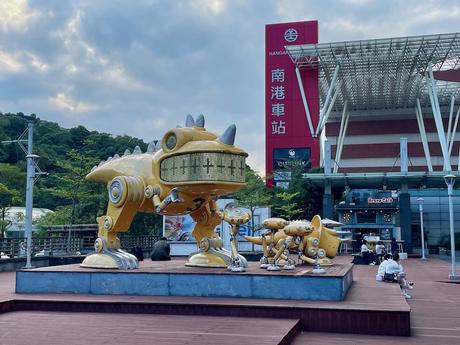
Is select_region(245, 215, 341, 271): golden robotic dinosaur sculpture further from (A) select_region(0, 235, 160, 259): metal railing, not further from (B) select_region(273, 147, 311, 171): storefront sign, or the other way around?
(B) select_region(273, 147, 311, 171): storefront sign

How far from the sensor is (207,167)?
9.95 metres

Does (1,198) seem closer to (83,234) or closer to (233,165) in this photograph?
(83,234)

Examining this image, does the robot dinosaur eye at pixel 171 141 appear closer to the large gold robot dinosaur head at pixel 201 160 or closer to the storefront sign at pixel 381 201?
the large gold robot dinosaur head at pixel 201 160

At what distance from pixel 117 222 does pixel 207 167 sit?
7.99 feet

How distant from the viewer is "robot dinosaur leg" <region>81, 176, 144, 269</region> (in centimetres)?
1065

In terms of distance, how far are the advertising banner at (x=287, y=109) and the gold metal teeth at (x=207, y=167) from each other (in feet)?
107

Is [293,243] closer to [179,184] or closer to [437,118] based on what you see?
[179,184]

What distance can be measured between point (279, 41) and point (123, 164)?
3494 centimetres

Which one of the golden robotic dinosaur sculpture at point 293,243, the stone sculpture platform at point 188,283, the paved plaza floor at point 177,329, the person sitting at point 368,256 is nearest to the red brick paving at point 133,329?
the paved plaza floor at point 177,329

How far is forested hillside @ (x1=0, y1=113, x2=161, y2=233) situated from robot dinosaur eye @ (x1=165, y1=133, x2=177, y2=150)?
50.0 ft

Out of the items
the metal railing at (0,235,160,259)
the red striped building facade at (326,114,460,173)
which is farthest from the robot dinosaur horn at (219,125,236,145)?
the red striped building facade at (326,114,460,173)

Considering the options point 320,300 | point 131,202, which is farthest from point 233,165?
point 320,300

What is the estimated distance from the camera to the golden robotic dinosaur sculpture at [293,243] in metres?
10.6

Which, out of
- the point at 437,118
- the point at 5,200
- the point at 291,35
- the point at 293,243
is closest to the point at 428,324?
the point at 293,243
